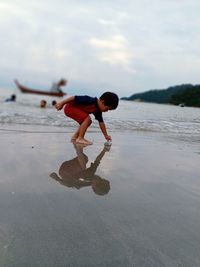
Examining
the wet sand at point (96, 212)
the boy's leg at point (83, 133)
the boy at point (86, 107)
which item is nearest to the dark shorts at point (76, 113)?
the boy at point (86, 107)

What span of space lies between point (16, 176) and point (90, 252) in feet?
5.02

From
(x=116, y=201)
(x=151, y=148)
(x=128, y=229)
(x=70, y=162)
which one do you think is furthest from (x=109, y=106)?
(x=128, y=229)

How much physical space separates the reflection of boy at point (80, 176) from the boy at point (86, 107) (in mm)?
1917

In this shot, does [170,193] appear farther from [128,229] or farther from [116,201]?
[128,229]

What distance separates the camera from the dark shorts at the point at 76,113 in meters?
6.59

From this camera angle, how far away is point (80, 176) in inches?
136

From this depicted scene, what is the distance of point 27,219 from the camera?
221 centimetres

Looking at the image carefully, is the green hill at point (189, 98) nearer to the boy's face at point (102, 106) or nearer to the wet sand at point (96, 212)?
the boy's face at point (102, 106)

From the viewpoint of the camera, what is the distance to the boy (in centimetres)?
616

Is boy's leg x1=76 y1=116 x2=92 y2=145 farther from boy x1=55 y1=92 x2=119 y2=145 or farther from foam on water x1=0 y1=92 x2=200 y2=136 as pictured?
foam on water x1=0 y1=92 x2=200 y2=136

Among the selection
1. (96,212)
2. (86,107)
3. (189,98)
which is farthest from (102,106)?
(189,98)

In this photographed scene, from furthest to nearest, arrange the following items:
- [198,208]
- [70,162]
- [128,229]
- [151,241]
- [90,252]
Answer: [70,162], [198,208], [128,229], [151,241], [90,252]

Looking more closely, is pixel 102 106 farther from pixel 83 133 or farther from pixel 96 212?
pixel 96 212

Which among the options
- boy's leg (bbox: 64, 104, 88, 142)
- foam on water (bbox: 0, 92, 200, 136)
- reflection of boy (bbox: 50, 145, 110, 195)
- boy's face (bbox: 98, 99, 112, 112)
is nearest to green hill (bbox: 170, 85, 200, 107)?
foam on water (bbox: 0, 92, 200, 136)
